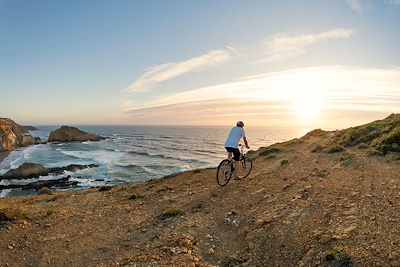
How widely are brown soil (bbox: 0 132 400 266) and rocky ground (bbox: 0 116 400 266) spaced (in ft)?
0.10

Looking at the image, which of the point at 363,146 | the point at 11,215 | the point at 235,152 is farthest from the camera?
the point at 363,146

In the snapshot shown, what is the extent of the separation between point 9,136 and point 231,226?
11443 cm

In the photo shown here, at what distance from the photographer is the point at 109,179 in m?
50.6

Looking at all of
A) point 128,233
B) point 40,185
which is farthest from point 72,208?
point 40,185

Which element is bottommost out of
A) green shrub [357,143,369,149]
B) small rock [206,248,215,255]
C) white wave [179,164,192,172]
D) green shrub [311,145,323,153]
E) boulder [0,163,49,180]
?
white wave [179,164,192,172]

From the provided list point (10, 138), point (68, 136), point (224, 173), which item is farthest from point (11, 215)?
point (68, 136)

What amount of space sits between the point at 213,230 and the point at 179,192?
21.5 ft

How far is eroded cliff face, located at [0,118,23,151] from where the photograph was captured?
102 metres

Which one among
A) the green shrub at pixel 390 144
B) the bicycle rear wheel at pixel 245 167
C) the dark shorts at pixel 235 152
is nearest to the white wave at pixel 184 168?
the bicycle rear wheel at pixel 245 167

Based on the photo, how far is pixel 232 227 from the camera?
12.0 meters

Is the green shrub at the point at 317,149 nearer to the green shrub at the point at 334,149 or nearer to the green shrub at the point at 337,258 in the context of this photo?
the green shrub at the point at 334,149

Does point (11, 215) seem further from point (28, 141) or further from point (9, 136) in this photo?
point (28, 141)

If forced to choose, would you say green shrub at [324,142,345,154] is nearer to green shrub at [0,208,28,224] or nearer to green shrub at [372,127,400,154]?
green shrub at [372,127,400,154]

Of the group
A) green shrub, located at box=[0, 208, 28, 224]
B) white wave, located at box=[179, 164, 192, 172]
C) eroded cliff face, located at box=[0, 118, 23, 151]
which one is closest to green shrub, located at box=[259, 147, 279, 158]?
green shrub, located at box=[0, 208, 28, 224]
